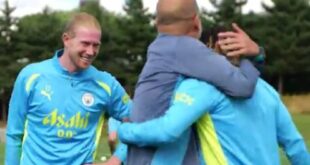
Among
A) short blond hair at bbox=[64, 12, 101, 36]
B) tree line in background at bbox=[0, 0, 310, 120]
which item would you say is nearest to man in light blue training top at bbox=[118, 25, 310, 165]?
short blond hair at bbox=[64, 12, 101, 36]

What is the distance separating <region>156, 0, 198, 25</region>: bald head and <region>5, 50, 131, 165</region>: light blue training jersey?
1795 millimetres

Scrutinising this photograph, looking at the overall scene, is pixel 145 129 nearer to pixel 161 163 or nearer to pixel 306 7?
pixel 161 163

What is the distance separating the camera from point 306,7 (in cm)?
6138

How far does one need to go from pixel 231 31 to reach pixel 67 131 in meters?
1.81

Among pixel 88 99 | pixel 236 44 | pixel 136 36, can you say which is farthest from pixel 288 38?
pixel 236 44

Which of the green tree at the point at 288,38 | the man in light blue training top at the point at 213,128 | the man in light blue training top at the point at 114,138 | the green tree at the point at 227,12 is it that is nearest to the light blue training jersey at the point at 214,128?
the man in light blue training top at the point at 213,128

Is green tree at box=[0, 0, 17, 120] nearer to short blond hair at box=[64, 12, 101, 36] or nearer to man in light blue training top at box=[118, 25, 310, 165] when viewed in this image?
short blond hair at box=[64, 12, 101, 36]

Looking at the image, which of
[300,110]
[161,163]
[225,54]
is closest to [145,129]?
[161,163]

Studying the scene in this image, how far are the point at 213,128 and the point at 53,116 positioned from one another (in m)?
1.90

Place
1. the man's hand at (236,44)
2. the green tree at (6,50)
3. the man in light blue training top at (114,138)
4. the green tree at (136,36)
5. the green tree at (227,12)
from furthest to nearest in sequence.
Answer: the green tree at (227,12) < the green tree at (136,36) < the green tree at (6,50) < the man in light blue training top at (114,138) < the man's hand at (236,44)

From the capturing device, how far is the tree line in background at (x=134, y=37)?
176 feet

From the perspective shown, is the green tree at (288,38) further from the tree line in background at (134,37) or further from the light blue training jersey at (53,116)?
the light blue training jersey at (53,116)

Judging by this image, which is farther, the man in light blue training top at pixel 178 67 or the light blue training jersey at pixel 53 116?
the light blue training jersey at pixel 53 116

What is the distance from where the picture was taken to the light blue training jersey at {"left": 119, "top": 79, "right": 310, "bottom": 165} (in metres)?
3.89
